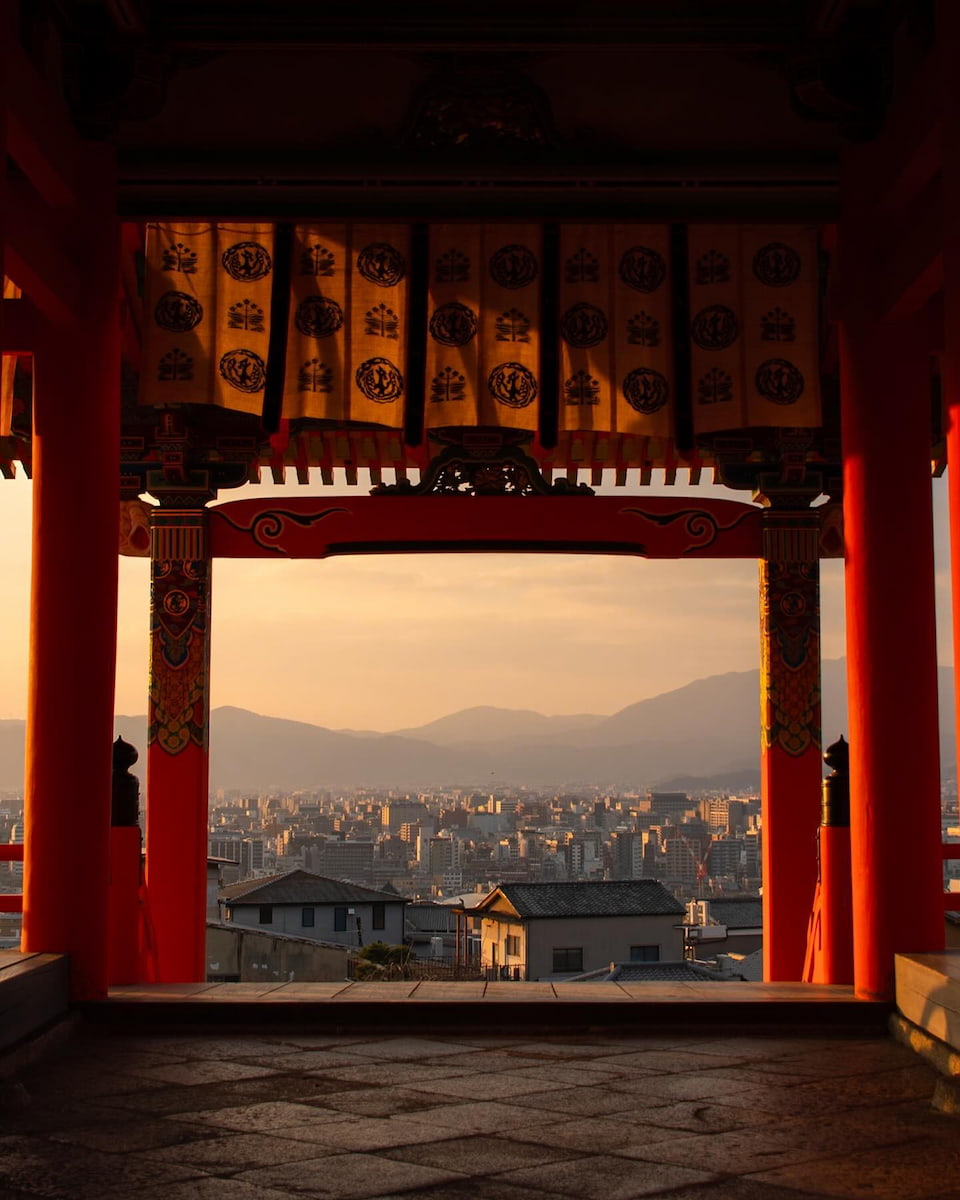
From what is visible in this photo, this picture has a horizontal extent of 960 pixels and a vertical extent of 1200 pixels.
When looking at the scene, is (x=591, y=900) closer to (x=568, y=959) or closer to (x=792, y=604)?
(x=568, y=959)

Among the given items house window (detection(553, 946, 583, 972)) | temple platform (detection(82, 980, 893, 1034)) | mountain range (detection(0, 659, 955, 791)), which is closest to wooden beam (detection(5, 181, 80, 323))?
temple platform (detection(82, 980, 893, 1034))

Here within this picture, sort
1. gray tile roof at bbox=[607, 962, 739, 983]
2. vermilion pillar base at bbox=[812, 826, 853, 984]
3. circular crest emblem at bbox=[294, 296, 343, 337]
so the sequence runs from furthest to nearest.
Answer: gray tile roof at bbox=[607, 962, 739, 983], circular crest emblem at bbox=[294, 296, 343, 337], vermilion pillar base at bbox=[812, 826, 853, 984]

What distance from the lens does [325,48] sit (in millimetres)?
4766

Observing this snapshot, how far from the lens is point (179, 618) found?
315 inches

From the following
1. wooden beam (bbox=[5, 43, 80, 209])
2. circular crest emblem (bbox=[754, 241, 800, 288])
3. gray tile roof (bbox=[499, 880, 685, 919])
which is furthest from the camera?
gray tile roof (bbox=[499, 880, 685, 919])

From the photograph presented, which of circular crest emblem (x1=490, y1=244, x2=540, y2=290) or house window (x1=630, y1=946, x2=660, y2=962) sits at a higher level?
circular crest emblem (x1=490, y1=244, x2=540, y2=290)

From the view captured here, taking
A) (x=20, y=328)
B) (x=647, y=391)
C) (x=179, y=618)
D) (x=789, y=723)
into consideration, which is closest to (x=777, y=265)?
(x=647, y=391)

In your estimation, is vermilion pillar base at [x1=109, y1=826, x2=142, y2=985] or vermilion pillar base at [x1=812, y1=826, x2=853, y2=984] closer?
vermilion pillar base at [x1=109, y1=826, x2=142, y2=985]

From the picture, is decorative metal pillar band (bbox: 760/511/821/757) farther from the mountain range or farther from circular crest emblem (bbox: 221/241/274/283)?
the mountain range

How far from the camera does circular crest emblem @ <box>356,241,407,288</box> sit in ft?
19.7

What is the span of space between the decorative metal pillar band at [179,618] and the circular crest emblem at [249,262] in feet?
7.18

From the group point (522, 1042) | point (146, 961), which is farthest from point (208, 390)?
point (522, 1042)

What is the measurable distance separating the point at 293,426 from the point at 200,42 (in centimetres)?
336

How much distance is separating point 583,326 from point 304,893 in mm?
19160
